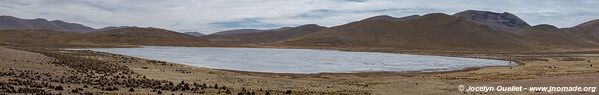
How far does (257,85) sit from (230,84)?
1.40m

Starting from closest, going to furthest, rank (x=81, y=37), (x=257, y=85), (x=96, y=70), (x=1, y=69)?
(x=1, y=69)
(x=257, y=85)
(x=96, y=70)
(x=81, y=37)

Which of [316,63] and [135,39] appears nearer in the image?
[316,63]

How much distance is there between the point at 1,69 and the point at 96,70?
6.93 meters

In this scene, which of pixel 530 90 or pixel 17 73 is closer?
pixel 530 90

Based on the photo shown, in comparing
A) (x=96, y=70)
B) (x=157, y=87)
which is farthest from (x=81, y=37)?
(x=157, y=87)

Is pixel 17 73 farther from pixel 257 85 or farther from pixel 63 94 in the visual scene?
pixel 257 85

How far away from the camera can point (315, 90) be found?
30.6 m

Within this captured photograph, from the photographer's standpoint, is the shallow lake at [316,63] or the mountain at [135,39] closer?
the shallow lake at [316,63]

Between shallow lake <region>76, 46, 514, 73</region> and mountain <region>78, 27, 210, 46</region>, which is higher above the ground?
mountain <region>78, 27, 210, 46</region>

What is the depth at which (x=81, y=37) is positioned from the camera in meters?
193

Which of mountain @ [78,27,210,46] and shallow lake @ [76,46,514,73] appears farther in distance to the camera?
mountain @ [78,27,210,46]

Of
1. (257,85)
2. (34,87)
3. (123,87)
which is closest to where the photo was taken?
(34,87)

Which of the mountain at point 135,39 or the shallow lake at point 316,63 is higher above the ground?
the mountain at point 135,39

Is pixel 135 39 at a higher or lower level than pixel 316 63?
higher
